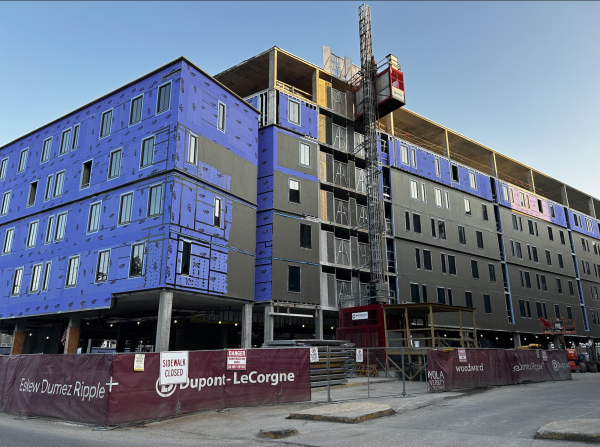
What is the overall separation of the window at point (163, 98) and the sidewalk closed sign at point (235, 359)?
1908 cm

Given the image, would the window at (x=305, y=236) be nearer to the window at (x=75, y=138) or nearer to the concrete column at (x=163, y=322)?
the concrete column at (x=163, y=322)

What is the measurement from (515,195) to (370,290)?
3052 centimetres

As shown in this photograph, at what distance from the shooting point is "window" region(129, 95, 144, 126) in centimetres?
3147

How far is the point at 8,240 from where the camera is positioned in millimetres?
38500

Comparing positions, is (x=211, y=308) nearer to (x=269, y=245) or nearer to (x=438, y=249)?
(x=269, y=245)

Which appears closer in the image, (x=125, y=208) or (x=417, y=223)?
(x=125, y=208)

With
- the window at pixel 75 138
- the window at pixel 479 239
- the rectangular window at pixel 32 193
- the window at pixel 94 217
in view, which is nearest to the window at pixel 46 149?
the rectangular window at pixel 32 193

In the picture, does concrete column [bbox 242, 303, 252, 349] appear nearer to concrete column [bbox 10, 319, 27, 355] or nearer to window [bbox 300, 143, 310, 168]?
window [bbox 300, 143, 310, 168]

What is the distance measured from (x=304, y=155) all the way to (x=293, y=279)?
34.0 ft

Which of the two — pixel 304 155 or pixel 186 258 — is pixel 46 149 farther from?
pixel 304 155

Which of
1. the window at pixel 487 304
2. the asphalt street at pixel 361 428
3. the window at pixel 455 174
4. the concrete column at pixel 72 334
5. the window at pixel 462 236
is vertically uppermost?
the window at pixel 455 174

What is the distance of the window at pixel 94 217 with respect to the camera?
31.4 meters

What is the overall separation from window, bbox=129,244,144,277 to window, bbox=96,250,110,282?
2.42 metres

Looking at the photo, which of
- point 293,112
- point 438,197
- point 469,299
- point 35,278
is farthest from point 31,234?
point 469,299
